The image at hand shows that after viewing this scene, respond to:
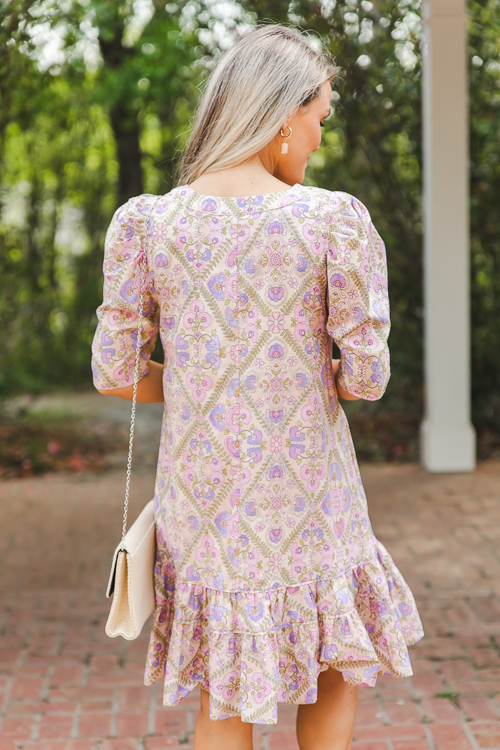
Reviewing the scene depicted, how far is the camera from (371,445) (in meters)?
6.48

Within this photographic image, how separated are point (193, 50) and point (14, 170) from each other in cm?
318

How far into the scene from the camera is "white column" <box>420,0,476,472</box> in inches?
212

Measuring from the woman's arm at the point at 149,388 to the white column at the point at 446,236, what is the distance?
403 centimetres

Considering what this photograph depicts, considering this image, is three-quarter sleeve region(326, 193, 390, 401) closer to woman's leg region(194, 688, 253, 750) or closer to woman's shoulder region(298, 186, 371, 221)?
woman's shoulder region(298, 186, 371, 221)

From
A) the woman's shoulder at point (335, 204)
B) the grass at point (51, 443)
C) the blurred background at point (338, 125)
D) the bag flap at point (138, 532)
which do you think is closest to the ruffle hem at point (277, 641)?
the bag flap at point (138, 532)

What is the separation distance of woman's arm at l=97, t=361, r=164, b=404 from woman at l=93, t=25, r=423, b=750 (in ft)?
0.24

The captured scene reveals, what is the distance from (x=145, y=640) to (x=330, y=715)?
1.75 meters

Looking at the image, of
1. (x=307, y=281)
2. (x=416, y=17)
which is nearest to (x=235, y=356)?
(x=307, y=281)

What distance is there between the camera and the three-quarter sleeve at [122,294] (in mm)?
1685

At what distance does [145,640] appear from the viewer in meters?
3.45

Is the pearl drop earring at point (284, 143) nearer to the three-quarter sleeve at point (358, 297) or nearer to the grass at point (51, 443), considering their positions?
the three-quarter sleeve at point (358, 297)

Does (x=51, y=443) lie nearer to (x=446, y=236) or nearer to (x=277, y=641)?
(x=446, y=236)

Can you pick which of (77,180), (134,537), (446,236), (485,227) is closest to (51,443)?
(446,236)

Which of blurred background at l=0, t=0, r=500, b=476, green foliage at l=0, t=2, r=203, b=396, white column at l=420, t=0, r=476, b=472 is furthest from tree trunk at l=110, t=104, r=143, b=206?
white column at l=420, t=0, r=476, b=472
